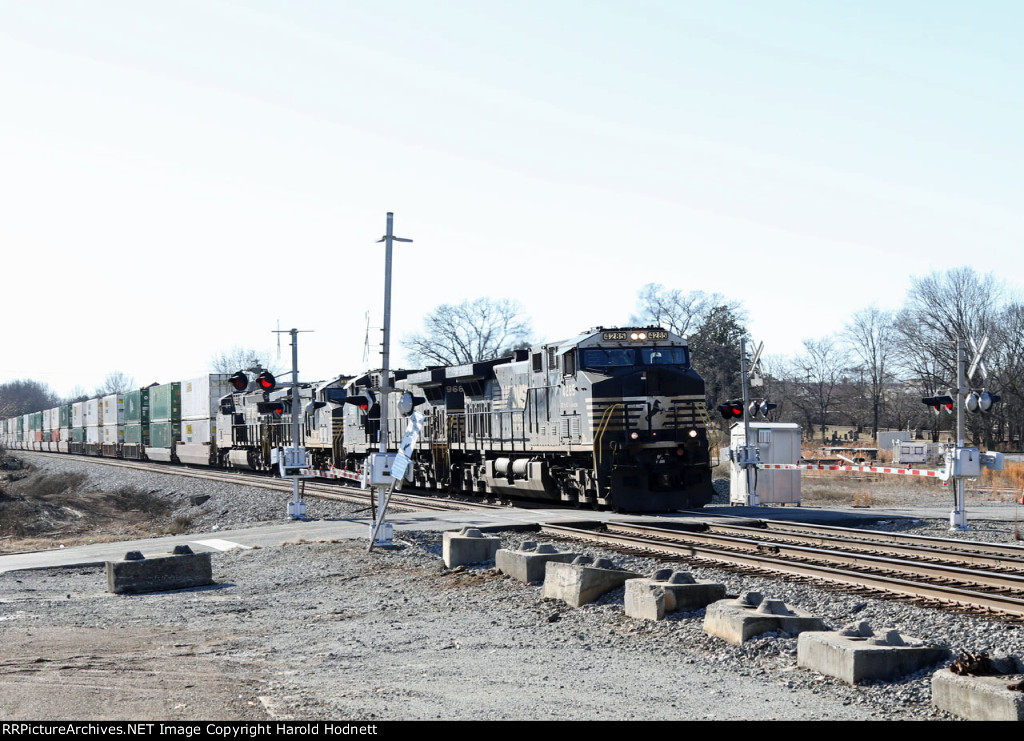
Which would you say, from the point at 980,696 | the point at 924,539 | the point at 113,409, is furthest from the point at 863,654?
the point at 113,409

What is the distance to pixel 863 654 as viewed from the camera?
6.53 m

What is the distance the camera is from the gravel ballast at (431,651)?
6238 mm

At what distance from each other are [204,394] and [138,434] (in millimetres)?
13348

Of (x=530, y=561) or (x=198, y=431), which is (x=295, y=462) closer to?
(x=530, y=561)

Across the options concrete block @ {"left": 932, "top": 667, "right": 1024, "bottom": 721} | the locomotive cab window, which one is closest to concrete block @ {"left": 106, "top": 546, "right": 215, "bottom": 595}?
concrete block @ {"left": 932, "top": 667, "right": 1024, "bottom": 721}

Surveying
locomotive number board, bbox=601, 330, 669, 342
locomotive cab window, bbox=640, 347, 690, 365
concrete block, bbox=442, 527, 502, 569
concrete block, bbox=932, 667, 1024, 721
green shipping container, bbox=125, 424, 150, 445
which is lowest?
concrete block, bbox=442, 527, 502, 569

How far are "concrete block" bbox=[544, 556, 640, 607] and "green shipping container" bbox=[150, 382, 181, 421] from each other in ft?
151

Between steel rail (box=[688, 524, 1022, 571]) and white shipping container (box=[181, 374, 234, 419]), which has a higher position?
white shipping container (box=[181, 374, 234, 419])

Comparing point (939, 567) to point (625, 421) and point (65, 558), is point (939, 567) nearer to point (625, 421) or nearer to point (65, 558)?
point (625, 421)

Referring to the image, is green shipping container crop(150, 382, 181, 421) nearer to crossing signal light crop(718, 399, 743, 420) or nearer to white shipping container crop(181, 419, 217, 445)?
white shipping container crop(181, 419, 217, 445)

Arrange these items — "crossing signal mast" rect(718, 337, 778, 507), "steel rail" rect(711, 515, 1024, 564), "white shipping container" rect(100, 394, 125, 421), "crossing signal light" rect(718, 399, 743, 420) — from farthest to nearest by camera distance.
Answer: "white shipping container" rect(100, 394, 125, 421)
"crossing signal light" rect(718, 399, 743, 420)
"crossing signal mast" rect(718, 337, 778, 507)
"steel rail" rect(711, 515, 1024, 564)

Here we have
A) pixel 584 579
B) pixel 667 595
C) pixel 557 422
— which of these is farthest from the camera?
pixel 557 422

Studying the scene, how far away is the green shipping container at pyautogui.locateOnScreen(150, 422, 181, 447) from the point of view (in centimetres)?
5331
